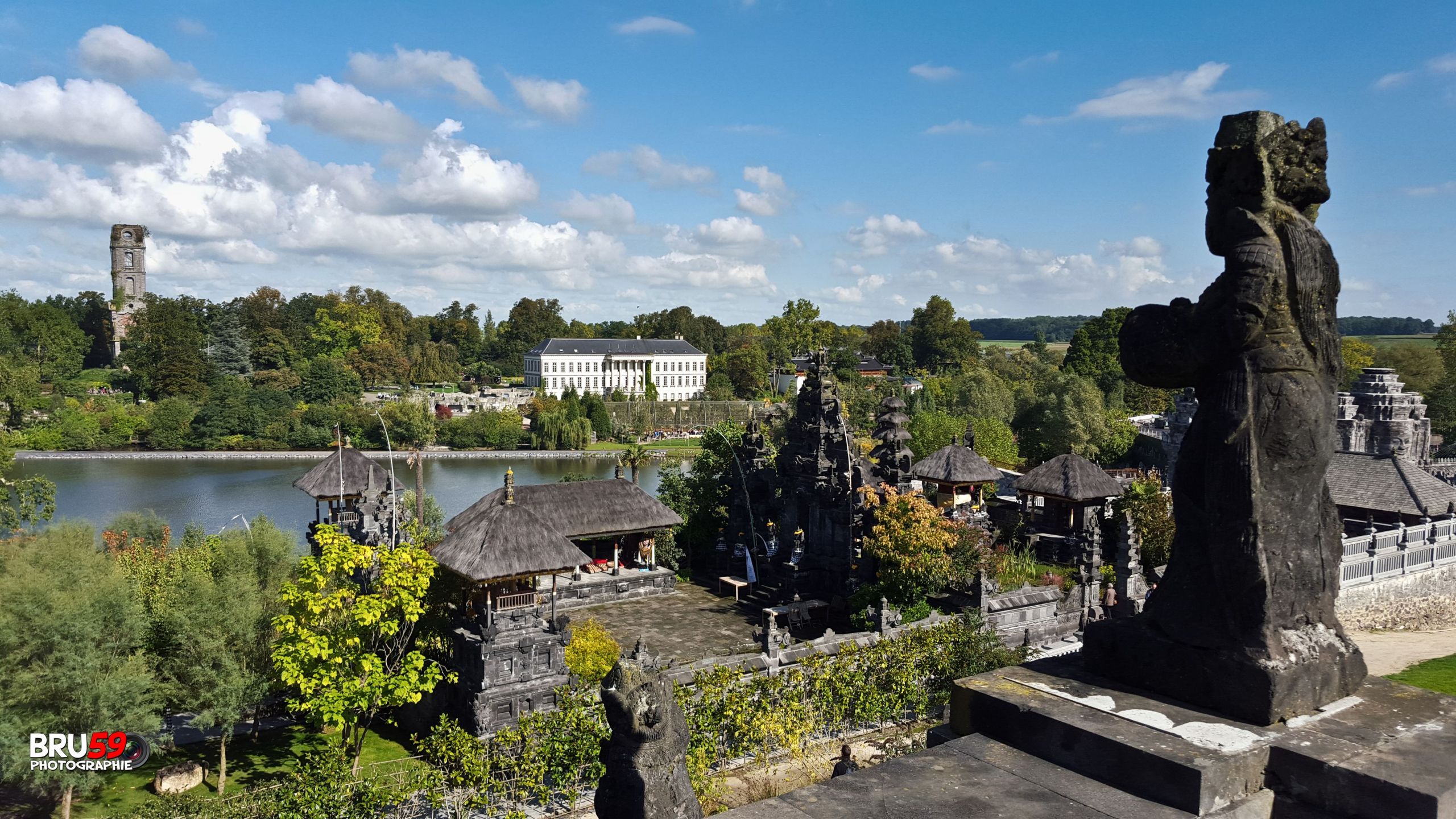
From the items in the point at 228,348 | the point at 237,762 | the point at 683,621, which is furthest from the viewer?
the point at 228,348

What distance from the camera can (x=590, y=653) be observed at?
1552cm

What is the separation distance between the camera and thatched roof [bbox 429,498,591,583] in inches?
637

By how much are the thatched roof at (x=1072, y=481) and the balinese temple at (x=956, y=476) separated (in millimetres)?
1583

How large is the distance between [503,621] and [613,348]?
79622mm

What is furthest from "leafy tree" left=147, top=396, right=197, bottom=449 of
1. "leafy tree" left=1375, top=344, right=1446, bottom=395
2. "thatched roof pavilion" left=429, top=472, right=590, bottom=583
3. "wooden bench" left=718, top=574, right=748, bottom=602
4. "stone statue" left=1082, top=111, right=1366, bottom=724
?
"leafy tree" left=1375, top=344, right=1446, bottom=395

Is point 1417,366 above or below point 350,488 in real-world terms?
above

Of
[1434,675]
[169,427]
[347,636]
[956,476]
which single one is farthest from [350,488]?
[169,427]

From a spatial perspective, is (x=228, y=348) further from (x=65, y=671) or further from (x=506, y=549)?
(x=65, y=671)

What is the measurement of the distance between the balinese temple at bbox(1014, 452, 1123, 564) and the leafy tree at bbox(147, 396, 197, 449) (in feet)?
198

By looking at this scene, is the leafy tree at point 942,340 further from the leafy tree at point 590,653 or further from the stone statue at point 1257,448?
the stone statue at point 1257,448

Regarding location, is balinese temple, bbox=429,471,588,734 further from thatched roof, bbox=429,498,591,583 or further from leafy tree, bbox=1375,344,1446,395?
leafy tree, bbox=1375,344,1446,395

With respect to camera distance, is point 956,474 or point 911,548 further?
point 956,474

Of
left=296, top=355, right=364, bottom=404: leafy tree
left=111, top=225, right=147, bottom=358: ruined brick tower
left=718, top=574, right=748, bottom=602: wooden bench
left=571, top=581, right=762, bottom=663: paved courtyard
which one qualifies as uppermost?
left=111, top=225, right=147, bottom=358: ruined brick tower

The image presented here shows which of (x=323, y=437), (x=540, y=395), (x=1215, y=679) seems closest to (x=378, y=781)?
(x=1215, y=679)
